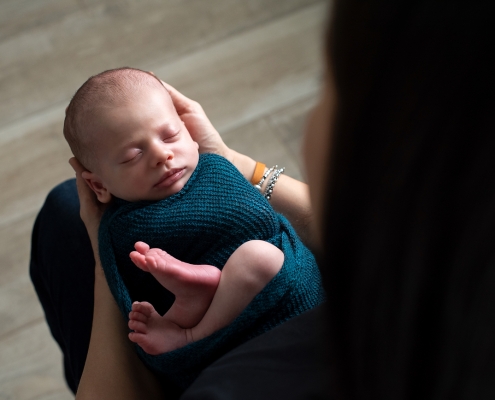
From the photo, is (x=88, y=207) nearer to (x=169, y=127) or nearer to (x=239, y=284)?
(x=169, y=127)

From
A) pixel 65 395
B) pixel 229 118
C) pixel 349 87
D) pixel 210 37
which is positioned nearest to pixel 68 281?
pixel 65 395

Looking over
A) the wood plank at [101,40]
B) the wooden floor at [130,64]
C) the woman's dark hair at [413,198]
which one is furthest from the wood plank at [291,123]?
the woman's dark hair at [413,198]

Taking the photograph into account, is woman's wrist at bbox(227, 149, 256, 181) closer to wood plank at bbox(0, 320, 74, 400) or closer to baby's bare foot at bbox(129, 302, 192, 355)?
baby's bare foot at bbox(129, 302, 192, 355)

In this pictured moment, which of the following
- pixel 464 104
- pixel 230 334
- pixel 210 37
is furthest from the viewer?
pixel 210 37

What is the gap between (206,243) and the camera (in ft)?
2.75

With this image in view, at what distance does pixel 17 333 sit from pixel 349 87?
136 cm

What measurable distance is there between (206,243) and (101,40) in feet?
4.13

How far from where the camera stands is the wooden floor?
62.8 inches

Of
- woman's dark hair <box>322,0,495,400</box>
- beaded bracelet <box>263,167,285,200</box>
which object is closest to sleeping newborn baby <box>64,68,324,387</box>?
beaded bracelet <box>263,167,285,200</box>

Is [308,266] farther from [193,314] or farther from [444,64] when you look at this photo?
[444,64]

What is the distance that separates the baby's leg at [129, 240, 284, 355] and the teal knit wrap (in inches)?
0.7

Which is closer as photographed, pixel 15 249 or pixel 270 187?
pixel 270 187

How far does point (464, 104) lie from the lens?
311 mm

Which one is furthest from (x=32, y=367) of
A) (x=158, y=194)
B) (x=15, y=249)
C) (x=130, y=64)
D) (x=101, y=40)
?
(x=101, y=40)
